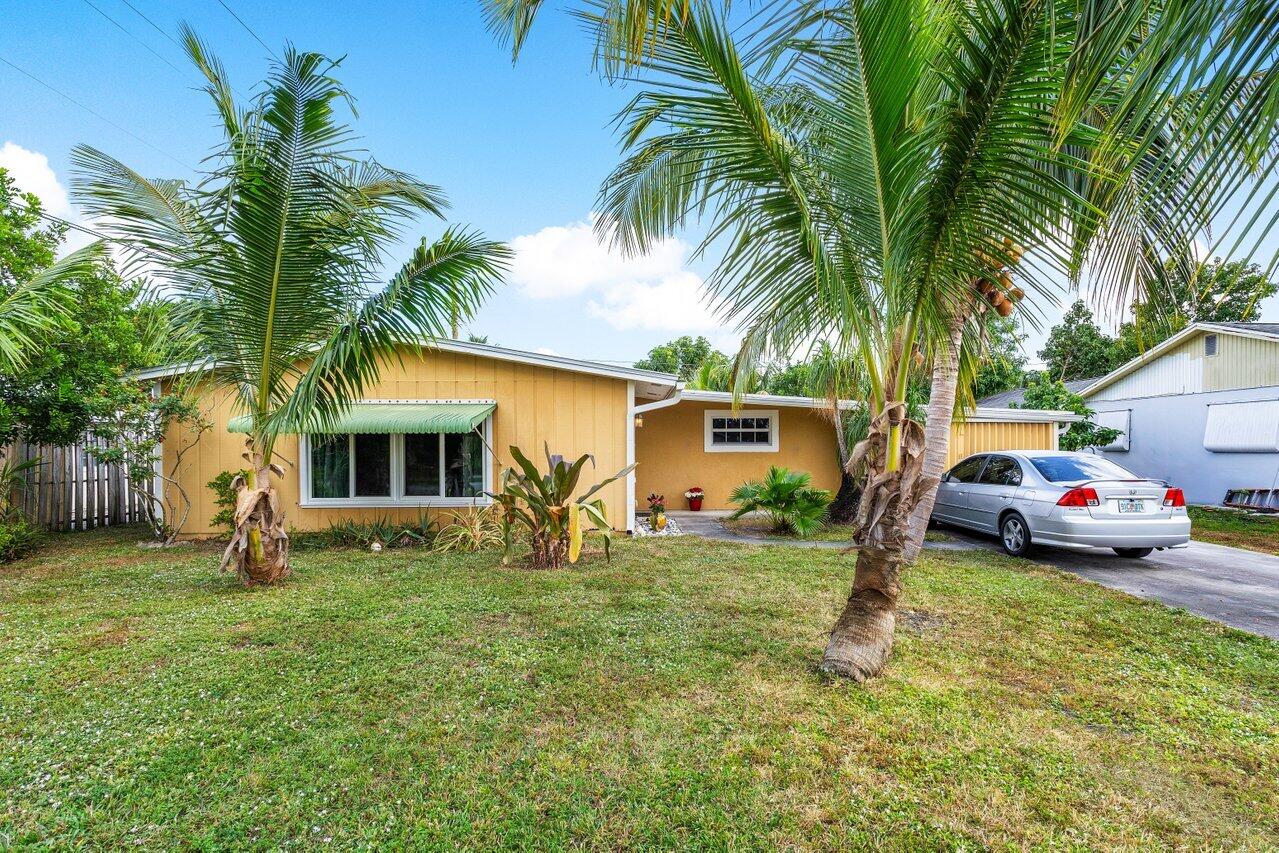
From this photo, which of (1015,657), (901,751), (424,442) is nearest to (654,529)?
(424,442)

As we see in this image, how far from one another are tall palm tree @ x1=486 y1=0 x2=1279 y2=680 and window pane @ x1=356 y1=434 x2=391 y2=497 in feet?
22.0

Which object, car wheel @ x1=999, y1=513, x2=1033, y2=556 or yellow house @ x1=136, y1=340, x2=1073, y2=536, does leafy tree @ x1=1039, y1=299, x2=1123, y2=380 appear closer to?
car wheel @ x1=999, y1=513, x2=1033, y2=556

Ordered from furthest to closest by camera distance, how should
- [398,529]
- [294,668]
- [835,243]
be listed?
[398,529] → [294,668] → [835,243]

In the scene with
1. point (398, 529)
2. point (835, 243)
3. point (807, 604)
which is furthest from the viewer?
point (398, 529)

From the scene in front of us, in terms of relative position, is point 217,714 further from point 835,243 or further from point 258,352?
point 835,243

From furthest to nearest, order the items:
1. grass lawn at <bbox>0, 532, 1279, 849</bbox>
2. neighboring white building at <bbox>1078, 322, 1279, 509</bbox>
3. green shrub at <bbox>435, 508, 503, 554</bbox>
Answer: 1. neighboring white building at <bbox>1078, 322, 1279, 509</bbox>
2. green shrub at <bbox>435, 508, 503, 554</bbox>
3. grass lawn at <bbox>0, 532, 1279, 849</bbox>

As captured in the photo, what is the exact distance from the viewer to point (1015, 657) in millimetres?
4203

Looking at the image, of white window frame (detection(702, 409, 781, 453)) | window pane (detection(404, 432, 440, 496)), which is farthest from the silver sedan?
window pane (detection(404, 432, 440, 496))

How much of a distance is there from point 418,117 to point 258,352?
7.45m

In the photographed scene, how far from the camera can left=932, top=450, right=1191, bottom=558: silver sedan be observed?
6.87 metres

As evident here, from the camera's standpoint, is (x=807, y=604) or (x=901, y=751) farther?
(x=807, y=604)

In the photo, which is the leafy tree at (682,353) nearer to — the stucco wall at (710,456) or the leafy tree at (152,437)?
the stucco wall at (710,456)

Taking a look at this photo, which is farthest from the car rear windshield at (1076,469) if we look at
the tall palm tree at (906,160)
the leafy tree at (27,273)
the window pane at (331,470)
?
the leafy tree at (27,273)

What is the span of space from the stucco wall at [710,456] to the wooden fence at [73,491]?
9324 mm
